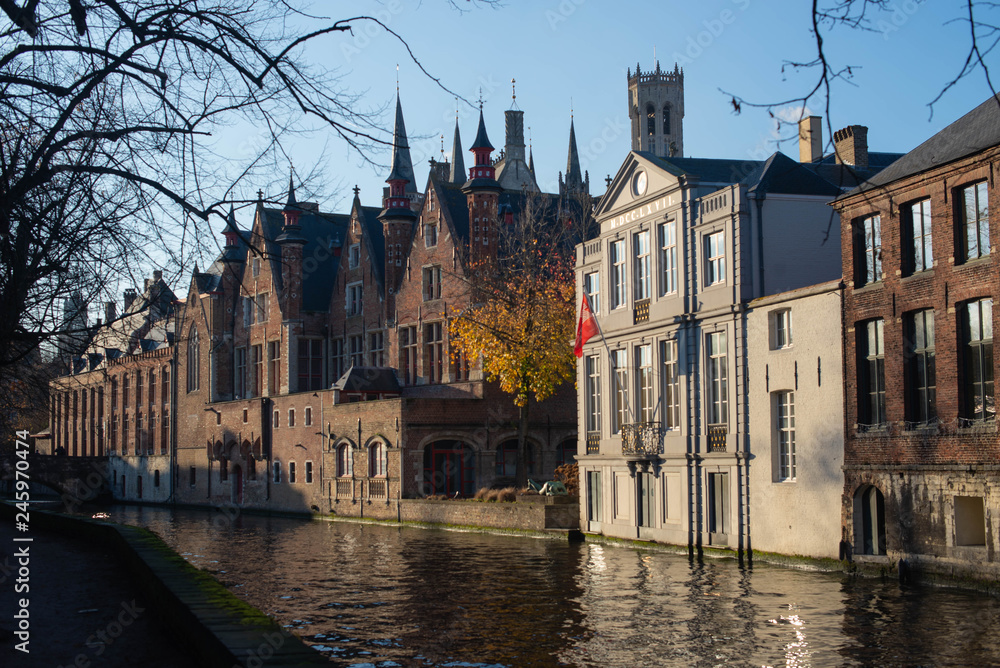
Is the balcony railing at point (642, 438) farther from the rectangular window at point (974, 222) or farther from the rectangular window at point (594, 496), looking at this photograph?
the rectangular window at point (974, 222)

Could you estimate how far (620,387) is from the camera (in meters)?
32.0

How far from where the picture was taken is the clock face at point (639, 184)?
30625 mm

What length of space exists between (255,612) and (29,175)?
14.3ft

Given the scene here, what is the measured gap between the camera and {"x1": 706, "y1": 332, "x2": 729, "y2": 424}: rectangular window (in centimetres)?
2738

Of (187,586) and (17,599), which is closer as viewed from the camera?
(187,586)

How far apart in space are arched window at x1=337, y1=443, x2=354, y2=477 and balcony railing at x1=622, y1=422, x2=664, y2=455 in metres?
19.0

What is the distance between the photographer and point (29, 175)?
348 inches

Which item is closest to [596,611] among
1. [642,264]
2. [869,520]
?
[869,520]

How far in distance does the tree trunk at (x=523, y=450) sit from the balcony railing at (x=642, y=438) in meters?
9.40

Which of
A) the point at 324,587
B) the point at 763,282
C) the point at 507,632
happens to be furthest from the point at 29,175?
the point at 763,282

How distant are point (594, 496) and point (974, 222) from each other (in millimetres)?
15691

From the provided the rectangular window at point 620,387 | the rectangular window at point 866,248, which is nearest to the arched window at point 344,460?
the rectangular window at point 620,387

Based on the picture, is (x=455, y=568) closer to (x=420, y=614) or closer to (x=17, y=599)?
(x=420, y=614)

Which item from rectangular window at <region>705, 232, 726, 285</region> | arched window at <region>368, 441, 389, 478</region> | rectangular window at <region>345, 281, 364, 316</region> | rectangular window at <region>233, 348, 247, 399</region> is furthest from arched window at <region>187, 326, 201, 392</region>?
rectangular window at <region>705, 232, 726, 285</region>
